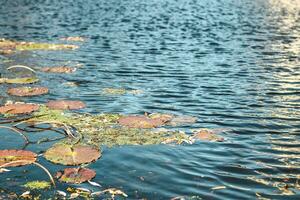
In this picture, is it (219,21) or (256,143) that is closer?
(256,143)

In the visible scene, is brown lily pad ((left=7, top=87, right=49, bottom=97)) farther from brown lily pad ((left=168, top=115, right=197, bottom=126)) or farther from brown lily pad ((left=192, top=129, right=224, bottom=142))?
brown lily pad ((left=192, top=129, right=224, bottom=142))

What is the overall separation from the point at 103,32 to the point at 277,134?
3441 cm

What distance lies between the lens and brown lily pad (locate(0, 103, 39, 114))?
15.8 metres

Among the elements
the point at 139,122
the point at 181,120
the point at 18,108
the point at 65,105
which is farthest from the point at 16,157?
the point at 181,120

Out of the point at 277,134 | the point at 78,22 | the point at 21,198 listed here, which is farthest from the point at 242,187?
the point at 78,22

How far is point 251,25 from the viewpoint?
5169 centimetres

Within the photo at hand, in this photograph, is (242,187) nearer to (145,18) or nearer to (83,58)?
(83,58)

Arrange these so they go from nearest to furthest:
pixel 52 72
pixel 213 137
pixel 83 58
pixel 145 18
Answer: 1. pixel 213 137
2. pixel 52 72
3. pixel 83 58
4. pixel 145 18

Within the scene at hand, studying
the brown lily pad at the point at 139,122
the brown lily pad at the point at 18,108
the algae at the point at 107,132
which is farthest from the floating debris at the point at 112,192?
the brown lily pad at the point at 18,108

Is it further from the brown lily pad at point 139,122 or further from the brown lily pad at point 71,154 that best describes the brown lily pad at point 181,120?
the brown lily pad at point 71,154

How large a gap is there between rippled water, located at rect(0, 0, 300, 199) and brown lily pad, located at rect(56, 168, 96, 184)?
32cm

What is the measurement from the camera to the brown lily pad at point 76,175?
10.3m

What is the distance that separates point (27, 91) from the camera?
1912cm

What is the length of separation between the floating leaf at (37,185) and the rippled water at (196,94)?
383 mm
